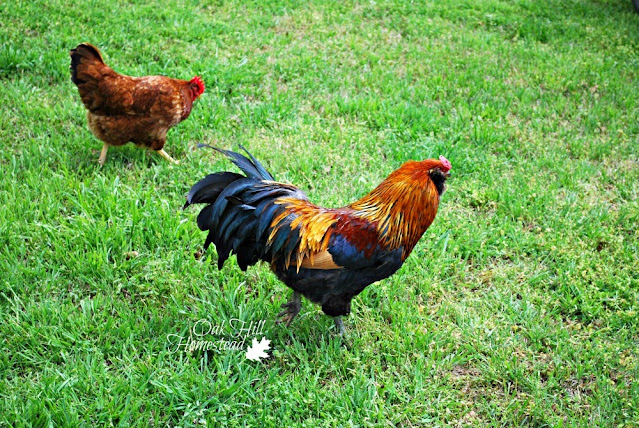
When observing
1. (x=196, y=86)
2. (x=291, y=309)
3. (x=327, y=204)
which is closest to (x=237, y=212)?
(x=291, y=309)

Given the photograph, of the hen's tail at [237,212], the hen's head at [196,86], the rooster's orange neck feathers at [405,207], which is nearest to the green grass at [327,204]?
the hen's head at [196,86]

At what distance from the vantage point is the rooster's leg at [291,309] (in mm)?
3314

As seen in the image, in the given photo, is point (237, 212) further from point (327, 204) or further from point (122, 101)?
point (122, 101)

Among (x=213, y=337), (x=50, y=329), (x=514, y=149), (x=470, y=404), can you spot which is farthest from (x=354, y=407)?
(x=514, y=149)

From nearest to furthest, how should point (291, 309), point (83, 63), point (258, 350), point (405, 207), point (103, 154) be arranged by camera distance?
point (405, 207) < point (258, 350) < point (291, 309) < point (83, 63) < point (103, 154)

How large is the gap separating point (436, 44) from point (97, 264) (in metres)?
5.32

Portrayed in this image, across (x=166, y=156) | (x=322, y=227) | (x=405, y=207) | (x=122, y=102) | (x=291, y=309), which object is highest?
(x=122, y=102)

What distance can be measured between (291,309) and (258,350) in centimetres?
32

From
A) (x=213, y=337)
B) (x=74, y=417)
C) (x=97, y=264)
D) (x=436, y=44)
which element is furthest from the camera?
(x=436, y=44)

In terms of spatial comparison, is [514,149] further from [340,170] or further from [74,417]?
[74,417]

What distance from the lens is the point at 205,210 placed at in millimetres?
3004

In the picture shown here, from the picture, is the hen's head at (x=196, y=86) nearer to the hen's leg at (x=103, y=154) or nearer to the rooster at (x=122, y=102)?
the rooster at (x=122, y=102)

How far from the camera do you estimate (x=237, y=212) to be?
118 inches

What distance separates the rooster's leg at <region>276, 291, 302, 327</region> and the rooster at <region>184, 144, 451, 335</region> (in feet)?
0.75
